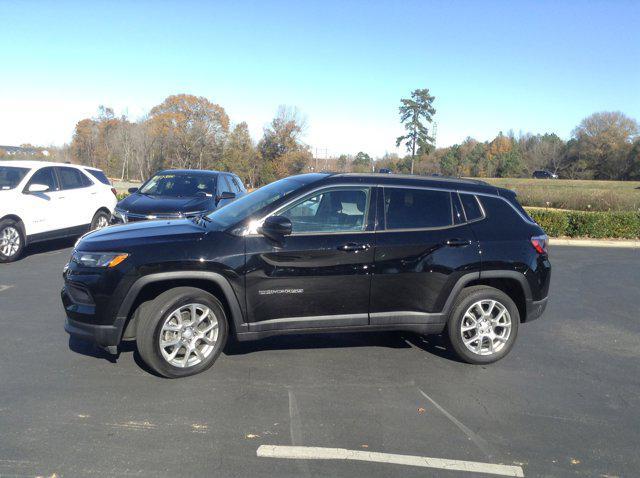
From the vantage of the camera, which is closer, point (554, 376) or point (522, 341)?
point (554, 376)

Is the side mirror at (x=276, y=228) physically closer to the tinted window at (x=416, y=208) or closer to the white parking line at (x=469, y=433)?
the tinted window at (x=416, y=208)

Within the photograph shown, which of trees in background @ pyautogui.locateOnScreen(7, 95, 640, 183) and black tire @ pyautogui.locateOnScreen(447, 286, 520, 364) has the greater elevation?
trees in background @ pyautogui.locateOnScreen(7, 95, 640, 183)

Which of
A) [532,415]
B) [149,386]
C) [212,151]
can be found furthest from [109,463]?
[212,151]

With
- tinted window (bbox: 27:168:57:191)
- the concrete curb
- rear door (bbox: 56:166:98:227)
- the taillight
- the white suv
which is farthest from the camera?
the concrete curb

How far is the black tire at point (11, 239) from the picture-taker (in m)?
9.30

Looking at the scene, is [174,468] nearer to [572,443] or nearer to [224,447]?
[224,447]

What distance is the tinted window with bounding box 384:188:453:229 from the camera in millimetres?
5031

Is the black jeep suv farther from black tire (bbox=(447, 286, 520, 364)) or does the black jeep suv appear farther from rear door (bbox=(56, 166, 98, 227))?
rear door (bbox=(56, 166, 98, 227))

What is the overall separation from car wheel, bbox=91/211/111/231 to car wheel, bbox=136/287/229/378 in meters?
7.72

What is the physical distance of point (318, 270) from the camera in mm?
4715

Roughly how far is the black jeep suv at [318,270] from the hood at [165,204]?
401cm

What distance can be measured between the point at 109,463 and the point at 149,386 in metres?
1.18

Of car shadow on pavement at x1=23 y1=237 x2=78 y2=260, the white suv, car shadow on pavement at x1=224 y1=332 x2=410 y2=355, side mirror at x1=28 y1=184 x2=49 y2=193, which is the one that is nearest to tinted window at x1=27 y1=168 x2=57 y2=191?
the white suv

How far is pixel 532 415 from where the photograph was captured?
4223mm
